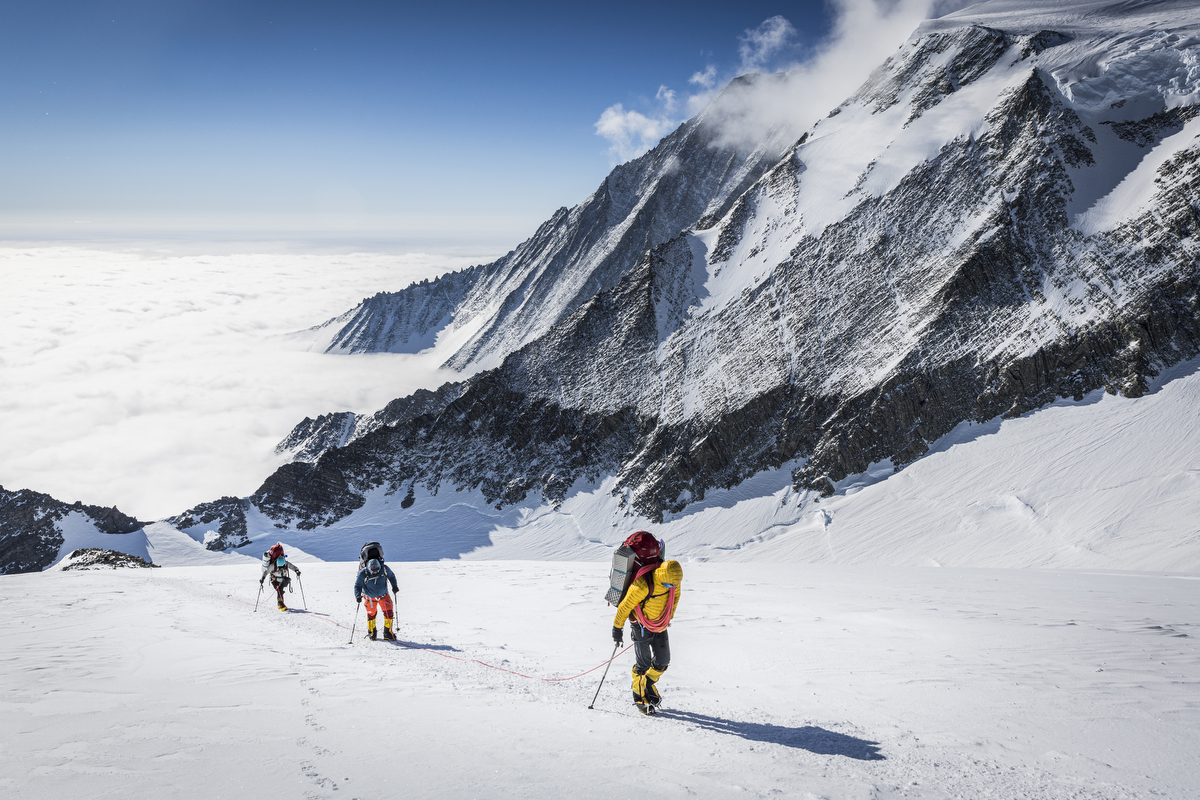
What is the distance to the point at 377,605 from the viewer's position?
43.1 ft

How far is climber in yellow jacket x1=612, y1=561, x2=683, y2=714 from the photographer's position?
25.0 feet

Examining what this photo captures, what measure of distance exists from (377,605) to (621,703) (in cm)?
751

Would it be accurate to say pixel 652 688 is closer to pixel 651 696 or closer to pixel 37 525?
pixel 651 696

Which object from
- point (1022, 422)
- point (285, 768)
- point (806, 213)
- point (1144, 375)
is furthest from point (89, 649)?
point (806, 213)

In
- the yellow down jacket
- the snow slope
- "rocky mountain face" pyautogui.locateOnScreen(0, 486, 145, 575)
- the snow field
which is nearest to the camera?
the snow field

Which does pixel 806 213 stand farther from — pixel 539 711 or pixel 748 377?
pixel 539 711

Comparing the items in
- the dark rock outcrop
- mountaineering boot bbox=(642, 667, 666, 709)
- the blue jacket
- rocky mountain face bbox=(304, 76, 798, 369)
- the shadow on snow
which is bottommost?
the dark rock outcrop

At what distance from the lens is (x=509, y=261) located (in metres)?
190

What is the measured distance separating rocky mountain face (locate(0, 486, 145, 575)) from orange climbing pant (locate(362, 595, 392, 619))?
4073 inches

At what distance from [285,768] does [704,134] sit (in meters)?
146

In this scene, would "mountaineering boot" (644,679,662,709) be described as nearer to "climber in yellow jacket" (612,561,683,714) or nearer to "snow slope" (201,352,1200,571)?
"climber in yellow jacket" (612,561,683,714)

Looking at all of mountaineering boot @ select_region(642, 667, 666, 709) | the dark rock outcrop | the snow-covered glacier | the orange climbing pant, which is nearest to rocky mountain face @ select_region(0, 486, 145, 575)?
the dark rock outcrop

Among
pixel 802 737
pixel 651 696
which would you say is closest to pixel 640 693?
pixel 651 696

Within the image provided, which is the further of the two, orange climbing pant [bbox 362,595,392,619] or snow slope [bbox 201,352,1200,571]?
snow slope [bbox 201,352,1200,571]
